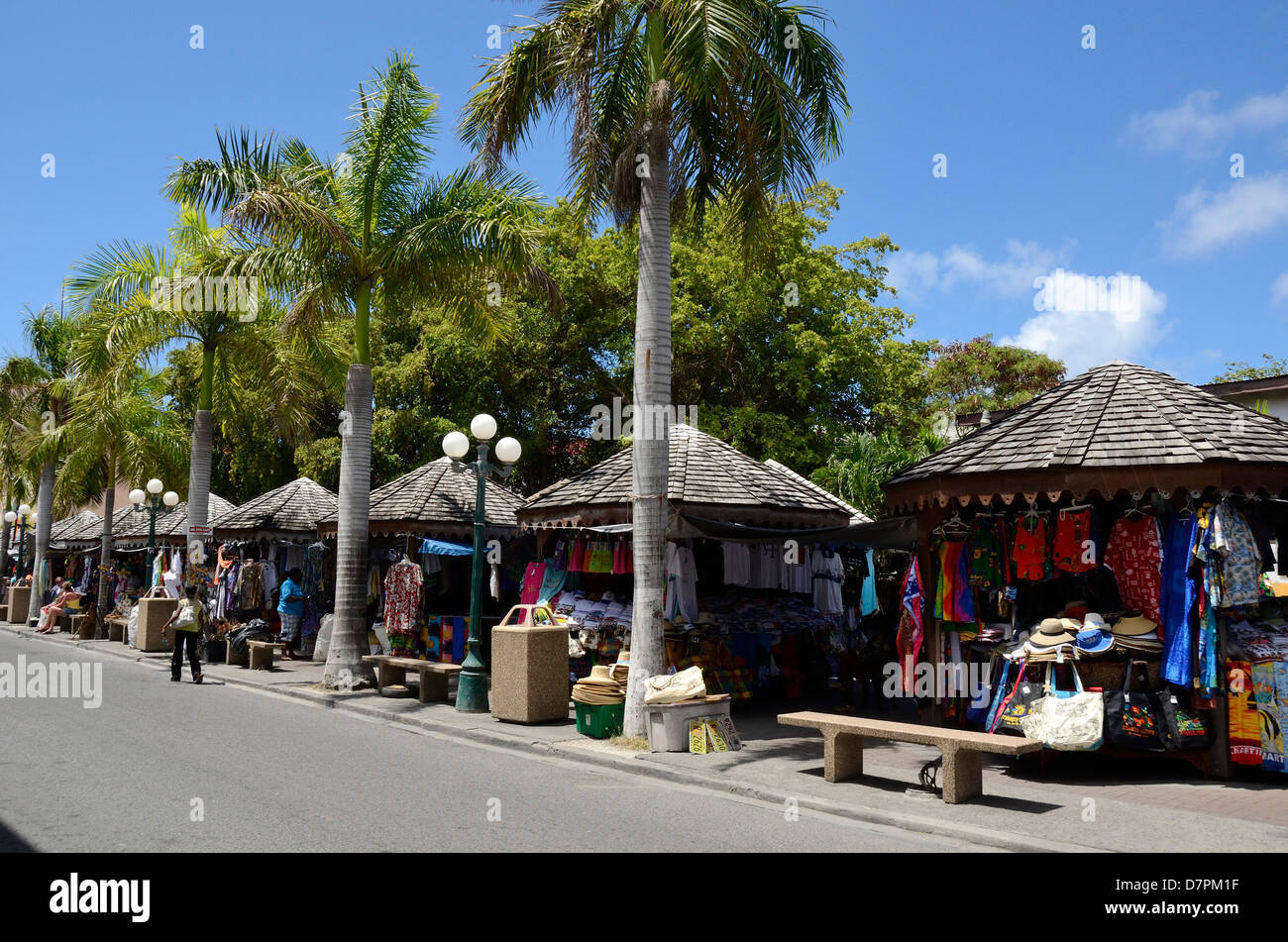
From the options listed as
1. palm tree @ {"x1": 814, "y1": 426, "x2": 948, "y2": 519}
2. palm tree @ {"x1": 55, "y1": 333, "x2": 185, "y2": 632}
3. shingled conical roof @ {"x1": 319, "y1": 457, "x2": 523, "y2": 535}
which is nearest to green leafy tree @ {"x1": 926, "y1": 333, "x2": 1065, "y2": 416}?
palm tree @ {"x1": 814, "y1": 426, "x2": 948, "y2": 519}

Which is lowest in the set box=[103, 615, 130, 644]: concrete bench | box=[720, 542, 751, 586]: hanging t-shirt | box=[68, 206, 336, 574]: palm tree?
box=[103, 615, 130, 644]: concrete bench

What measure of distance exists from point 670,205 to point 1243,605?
877 cm

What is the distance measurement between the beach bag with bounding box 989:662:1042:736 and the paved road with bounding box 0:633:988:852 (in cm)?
261

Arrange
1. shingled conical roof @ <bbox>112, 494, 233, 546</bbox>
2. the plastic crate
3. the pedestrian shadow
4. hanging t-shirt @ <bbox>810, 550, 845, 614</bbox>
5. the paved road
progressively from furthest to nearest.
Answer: shingled conical roof @ <bbox>112, 494, 233, 546</bbox> < hanging t-shirt @ <bbox>810, 550, 845, 614</bbox> < the plastic crate < the paved road < the pedestrian shadow

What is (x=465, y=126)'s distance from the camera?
1295 centimetres

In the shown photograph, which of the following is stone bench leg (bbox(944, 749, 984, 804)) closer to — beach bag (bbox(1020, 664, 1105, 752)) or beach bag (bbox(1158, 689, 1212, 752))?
beach bag (bbox(1020, 664, 1105, 752))

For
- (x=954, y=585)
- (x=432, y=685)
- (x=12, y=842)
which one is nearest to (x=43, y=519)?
(x=432, y=685)

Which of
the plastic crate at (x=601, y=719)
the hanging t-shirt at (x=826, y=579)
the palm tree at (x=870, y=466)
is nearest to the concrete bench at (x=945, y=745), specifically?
the plastic crate at (x=601, y=719)

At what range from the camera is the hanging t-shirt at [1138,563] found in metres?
9.77

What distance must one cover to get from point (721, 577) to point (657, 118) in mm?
7820

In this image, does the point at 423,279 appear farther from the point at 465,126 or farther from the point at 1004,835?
the point at 1004,835

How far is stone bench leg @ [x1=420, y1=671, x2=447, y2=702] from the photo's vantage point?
15.0 m

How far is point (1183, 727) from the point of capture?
9.19m

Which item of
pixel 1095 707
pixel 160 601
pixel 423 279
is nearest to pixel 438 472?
pixel 423 279
